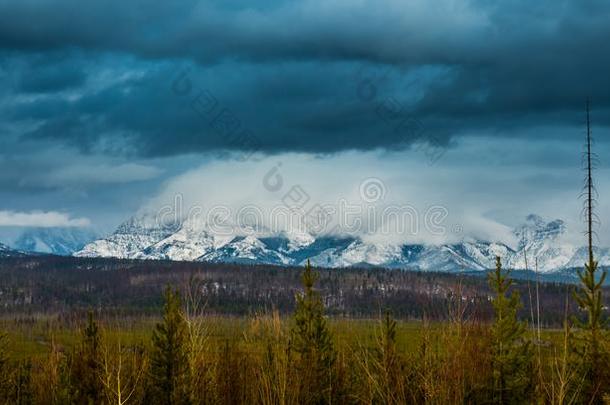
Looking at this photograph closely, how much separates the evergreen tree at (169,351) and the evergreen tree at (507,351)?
882 centimetres

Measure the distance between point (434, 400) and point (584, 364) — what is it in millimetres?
11204

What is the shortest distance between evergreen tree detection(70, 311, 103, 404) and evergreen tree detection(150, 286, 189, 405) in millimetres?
3885

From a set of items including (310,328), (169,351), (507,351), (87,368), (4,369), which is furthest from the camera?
(4,369)

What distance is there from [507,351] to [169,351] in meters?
10.3

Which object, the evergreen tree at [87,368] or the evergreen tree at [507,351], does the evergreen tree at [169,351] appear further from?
the evergreen tree at [507,351]

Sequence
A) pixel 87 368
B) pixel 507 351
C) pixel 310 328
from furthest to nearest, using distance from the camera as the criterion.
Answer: pixel 310 328, pixel 87 368, pixel 507 351

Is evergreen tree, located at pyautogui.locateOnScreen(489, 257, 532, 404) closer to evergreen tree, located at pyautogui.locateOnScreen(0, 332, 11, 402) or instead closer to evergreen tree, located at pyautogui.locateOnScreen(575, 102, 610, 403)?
evergreen tree, located at pyautogui.locateOnScreen(575, 102, 610, 403)

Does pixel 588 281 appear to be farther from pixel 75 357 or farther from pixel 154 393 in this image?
pixel 75 357

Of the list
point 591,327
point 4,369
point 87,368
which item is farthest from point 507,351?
point 4,369

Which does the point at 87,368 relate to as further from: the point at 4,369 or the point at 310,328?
the point at 310,328

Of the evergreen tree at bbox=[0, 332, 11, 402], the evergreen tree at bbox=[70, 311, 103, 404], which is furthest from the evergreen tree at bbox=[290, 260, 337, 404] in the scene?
the evergreen tree at bbox=[0, 332, 11, 402]

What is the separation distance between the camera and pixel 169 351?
2384 cm

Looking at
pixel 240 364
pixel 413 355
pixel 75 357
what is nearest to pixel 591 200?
pixel 413 355

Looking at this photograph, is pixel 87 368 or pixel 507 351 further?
pixel 87 368
